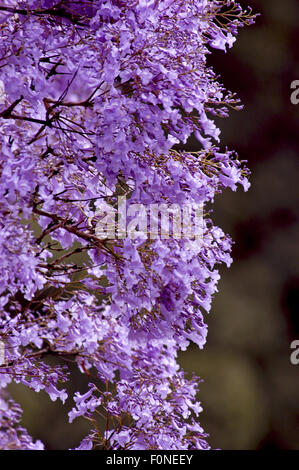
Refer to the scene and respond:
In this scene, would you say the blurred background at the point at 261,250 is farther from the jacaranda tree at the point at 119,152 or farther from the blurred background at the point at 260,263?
→ the jacaranda tree at the point at 119,152

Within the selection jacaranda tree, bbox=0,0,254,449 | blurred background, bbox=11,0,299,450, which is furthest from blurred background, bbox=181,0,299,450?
jacaranda tree, bbox=0,0,254,449

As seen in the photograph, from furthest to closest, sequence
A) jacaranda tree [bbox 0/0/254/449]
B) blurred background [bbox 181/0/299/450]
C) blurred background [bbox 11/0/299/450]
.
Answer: blurred background [bbox 181/0/299/450]
blurred background [bbox 11/0/299/450]
jacaranda tree [bbox 0/0/254/449]

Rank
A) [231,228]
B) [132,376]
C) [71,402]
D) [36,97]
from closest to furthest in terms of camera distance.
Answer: [36,97], [132,376], [71,402], [231,228]

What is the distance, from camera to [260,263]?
10.9 meters

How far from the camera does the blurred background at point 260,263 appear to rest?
31.8 feet

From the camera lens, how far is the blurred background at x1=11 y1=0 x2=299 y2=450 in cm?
969

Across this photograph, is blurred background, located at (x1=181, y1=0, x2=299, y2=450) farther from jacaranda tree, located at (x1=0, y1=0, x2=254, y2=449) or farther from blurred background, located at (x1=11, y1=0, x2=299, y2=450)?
jacaranda tree, located at (x1=0, y1=0, x2=254, y2=449)

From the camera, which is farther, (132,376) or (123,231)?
(132,376)

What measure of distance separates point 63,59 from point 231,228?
332 inches

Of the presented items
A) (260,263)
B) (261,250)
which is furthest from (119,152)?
(261,250)

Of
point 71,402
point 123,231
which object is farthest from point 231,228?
point 123,231

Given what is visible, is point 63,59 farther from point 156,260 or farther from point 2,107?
point 156,260

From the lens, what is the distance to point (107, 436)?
323cm

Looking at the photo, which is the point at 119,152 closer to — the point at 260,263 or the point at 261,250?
the point at 260,263
